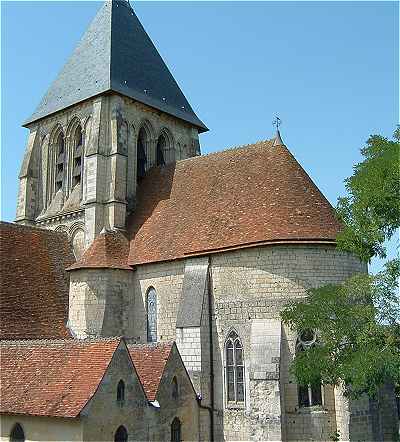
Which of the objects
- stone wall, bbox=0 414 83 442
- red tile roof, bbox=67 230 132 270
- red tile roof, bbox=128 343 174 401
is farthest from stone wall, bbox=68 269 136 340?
stone wall, bbox=0 414 83 442

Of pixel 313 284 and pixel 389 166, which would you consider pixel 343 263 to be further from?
pixel 389 166

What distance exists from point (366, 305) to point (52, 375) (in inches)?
326

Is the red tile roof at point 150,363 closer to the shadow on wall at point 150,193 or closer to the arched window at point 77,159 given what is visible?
the shadow on wall at point 150,193

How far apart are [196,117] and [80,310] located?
534 inches

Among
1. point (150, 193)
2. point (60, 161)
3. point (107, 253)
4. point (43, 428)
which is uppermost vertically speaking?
point (60, 161)

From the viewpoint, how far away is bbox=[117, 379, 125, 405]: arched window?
1402 cm

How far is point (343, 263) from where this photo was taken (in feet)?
59.5

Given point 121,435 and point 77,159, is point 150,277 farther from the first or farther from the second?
point 77,159

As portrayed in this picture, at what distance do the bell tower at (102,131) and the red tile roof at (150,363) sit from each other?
23.1ft

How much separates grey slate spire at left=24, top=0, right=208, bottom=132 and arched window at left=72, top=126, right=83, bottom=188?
1.68 metres

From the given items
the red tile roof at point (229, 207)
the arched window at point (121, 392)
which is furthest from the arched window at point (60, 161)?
the arched window at point (121, 392)

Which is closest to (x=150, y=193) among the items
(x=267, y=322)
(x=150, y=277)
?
(x=150, y=277)

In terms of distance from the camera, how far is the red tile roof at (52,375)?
44.1 feet

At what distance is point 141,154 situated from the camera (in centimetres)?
2633
